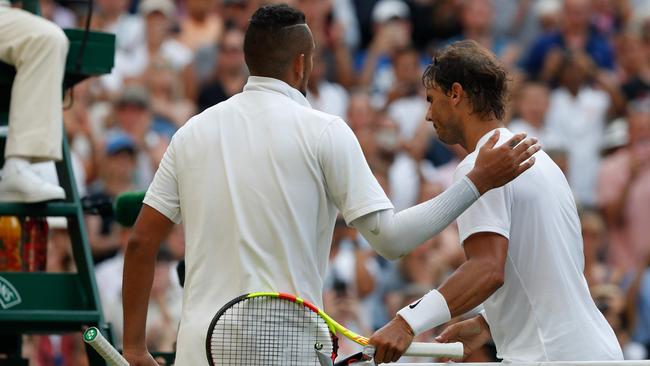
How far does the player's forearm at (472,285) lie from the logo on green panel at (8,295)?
2.29 m

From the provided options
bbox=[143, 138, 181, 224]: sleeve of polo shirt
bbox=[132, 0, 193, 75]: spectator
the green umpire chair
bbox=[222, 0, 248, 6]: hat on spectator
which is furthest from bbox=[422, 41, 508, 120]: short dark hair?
bbox=[222, 0, 248, 6]: hat on spectator

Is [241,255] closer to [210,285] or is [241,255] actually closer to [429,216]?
[210,285]

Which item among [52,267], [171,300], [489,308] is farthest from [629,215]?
[489,308]

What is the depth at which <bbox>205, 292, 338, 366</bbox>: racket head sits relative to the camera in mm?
4746

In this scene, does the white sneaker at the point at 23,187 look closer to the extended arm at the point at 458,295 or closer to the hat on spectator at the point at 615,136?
the extended arm at the point at 458,295

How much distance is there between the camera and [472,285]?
4.84m

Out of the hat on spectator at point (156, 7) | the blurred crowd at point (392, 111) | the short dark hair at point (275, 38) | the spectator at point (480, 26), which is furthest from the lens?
the spectator at point (480, 26)

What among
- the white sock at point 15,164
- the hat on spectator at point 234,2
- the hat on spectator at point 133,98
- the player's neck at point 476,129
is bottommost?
the hat on spectator at point 133,98

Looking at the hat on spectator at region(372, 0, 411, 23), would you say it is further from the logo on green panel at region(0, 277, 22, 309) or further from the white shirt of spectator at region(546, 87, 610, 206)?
the logo on green panel at region(0, 277, 22, 309)

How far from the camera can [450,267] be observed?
11008mm

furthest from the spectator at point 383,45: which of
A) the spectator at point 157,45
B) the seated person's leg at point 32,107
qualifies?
the seated person's leg at point 32,107

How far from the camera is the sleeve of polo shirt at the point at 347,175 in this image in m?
4.89

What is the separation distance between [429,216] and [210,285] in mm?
777

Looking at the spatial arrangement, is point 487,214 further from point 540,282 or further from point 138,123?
point 138,123
